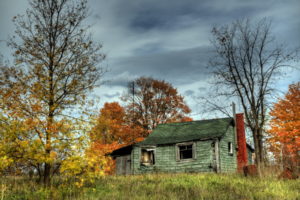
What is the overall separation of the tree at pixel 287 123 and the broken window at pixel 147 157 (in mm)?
10856

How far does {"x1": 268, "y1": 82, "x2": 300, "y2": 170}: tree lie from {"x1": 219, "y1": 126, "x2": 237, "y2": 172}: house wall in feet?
12.6

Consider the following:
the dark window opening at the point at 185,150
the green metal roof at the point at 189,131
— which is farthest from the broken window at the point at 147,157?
the dark window opening at the point at 185,150

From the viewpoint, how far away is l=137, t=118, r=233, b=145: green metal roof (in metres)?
24.7

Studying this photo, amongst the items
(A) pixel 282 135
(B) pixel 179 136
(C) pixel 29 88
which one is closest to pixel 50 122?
(C) pixel 29 88

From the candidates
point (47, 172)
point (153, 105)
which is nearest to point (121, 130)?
point (153, 105)

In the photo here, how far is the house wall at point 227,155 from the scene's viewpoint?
2414 cm

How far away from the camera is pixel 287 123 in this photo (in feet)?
89.9

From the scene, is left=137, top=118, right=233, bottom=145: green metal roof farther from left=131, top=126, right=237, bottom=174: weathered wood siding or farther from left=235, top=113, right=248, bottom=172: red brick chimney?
left=235, top=113, right=248, bottom=172: red brick chimney

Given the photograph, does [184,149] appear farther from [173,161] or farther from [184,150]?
[173,161]

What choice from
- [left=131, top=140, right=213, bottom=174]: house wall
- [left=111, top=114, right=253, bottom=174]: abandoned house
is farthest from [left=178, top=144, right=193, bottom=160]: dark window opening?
[left=131, top=140, right=213, bottom=174]: house wall

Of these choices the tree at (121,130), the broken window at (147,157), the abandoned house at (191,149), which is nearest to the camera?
the abandoned house at (191,149)

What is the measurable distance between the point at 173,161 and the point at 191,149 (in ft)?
6.25

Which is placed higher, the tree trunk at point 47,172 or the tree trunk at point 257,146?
the tree trunk at point 257,146

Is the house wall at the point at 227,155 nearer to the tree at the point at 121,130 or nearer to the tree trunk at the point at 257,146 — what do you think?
the tree trunk at the point at 257,146
